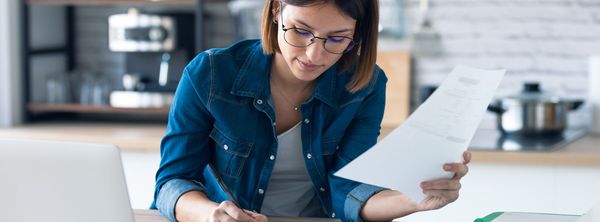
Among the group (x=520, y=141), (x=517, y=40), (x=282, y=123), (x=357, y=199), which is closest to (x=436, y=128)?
(x=357, y=199)

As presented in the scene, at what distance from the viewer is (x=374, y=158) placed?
1.62 metres

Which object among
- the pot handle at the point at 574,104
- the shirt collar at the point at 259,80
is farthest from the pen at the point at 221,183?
the pot handle at the point at 574,104

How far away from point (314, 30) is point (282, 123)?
325 millimetres

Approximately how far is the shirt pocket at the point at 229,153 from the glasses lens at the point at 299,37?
29cm

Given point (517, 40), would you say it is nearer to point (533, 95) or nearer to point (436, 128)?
point (533, 95)

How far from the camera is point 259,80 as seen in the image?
2029 mm

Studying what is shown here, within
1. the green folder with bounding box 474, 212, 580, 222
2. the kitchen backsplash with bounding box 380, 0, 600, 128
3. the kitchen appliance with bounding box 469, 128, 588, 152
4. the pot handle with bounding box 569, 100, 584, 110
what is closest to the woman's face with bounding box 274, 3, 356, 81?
the green folder with bounding box 474, 212, 580, 222

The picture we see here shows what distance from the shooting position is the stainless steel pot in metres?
3.38

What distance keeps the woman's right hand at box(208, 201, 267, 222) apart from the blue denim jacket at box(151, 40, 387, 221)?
26 centimetres

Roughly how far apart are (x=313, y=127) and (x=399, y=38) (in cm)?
178

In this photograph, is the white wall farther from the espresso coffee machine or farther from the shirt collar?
the shirt collar

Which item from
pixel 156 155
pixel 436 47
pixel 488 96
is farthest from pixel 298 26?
pixel 436 47

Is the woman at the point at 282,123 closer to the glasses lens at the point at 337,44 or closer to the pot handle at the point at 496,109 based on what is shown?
the glasses lens at the point at 337,44

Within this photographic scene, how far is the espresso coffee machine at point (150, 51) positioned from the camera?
375 cm
